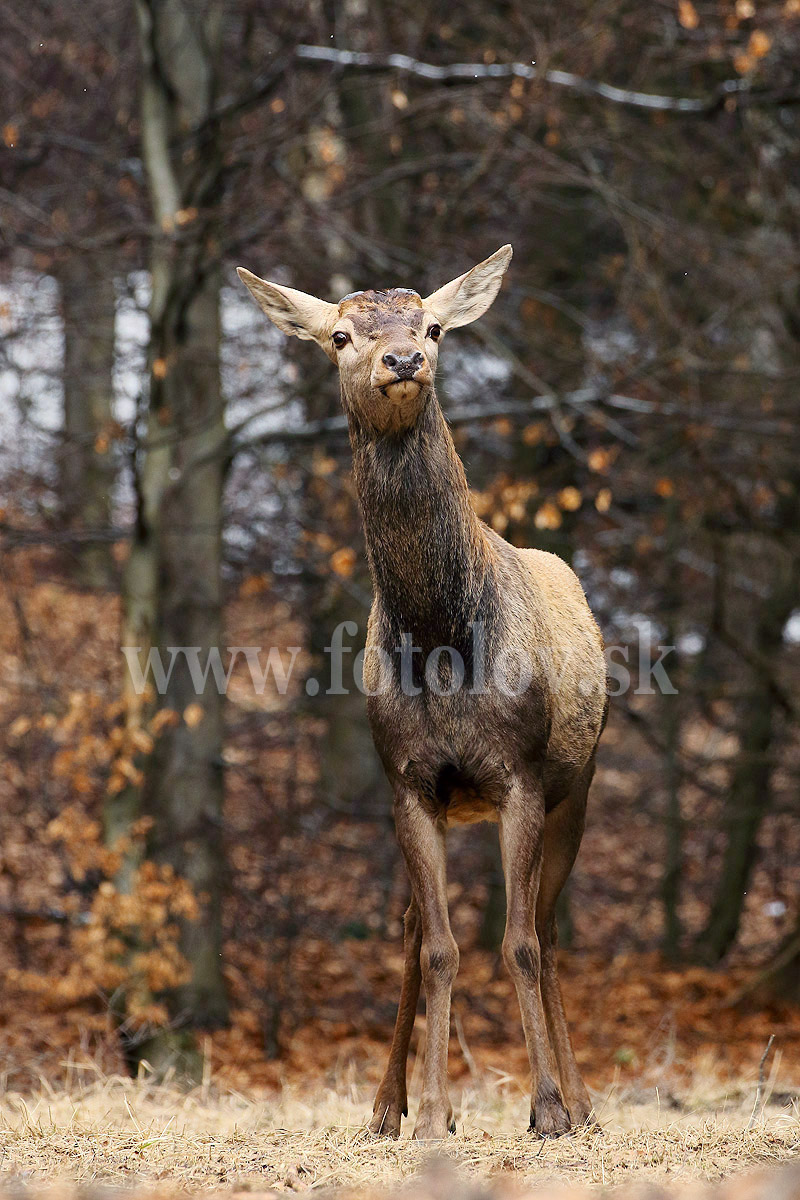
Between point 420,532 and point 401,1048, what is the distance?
6.49 ft

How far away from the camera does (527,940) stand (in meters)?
4.75

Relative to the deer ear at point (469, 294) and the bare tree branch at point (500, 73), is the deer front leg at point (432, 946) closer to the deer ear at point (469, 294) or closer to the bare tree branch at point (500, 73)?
the deer ear at point (469, 294)

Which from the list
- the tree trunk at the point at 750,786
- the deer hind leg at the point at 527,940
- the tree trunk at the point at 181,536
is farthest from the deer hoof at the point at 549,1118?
the tree trunk at the point at 750,786

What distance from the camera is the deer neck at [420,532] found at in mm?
4832

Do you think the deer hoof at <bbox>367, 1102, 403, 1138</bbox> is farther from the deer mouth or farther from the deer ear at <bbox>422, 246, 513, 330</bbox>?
the deer ear at <bbox>422, 246, 513, 330</bbox>

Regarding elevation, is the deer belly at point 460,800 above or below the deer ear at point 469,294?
below

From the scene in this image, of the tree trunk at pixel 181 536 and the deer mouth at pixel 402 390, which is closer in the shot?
the deer mouth at pixel 402 390

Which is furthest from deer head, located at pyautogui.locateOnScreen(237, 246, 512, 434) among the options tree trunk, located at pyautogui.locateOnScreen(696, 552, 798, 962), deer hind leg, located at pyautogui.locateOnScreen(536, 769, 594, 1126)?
tree trunk, located at pyautogui.locateOnScreen(696, 552, 798, 962)

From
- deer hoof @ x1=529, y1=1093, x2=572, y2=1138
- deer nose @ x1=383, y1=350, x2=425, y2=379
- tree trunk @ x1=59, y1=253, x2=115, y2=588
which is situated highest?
tree trunk @ x1=59, y1=253, x2=115, y2=588

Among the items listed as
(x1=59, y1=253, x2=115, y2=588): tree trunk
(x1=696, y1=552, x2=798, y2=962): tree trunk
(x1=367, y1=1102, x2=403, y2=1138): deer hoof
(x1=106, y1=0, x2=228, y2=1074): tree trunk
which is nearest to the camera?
(x1=367, y1=1102, x2=403, y2=1138): deer hoof

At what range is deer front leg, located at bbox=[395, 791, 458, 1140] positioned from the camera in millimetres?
4621

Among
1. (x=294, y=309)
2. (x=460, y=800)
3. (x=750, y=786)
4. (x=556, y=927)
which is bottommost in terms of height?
(x=750, y=786)

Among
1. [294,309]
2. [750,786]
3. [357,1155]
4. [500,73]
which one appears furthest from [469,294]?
[750,786]

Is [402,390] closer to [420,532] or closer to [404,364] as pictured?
[404,364]
